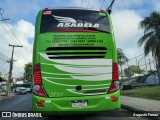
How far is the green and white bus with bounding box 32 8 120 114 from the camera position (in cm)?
851

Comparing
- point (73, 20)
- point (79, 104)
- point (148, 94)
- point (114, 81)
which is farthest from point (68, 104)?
point (148, 94)

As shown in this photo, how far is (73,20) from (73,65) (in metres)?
1.46

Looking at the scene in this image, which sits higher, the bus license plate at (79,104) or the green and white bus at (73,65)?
the green and white bus at (73,65)

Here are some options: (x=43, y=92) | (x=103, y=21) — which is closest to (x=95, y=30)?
(x=103, y=21)

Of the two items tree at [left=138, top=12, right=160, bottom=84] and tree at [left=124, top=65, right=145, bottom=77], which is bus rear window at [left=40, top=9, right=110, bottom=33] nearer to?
tree at [left=138, top=12, right=160, bottom=84]

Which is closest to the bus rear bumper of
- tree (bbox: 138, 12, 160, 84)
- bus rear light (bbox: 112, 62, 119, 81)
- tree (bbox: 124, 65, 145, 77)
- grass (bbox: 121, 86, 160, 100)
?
bus rear light (bbox: 112, 62, 119, 81)

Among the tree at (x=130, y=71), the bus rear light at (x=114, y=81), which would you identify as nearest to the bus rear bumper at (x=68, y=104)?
the bus rear light at (x=114, y=81)

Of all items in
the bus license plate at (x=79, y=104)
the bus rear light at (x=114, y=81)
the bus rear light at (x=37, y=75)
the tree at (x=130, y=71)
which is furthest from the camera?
the tree at (x=130, y=71)

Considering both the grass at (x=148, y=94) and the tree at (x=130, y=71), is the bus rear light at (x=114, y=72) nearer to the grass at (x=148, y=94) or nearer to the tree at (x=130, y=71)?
the grass at (x=148, y=94)

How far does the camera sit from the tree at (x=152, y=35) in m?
32.8

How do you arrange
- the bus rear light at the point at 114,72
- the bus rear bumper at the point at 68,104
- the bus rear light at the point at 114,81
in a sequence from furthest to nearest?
the bus rear light at the point at 114,72, the bus rear light at the point at 114,81, the bus rear bumper at the point at 68,104

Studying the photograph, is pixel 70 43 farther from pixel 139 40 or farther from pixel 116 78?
pixel 139 40

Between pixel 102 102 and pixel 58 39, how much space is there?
7.44ft

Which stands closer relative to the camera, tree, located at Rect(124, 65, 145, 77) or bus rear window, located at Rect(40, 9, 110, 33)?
bus rear window, located at Rect(40, 9, 110, 33)
